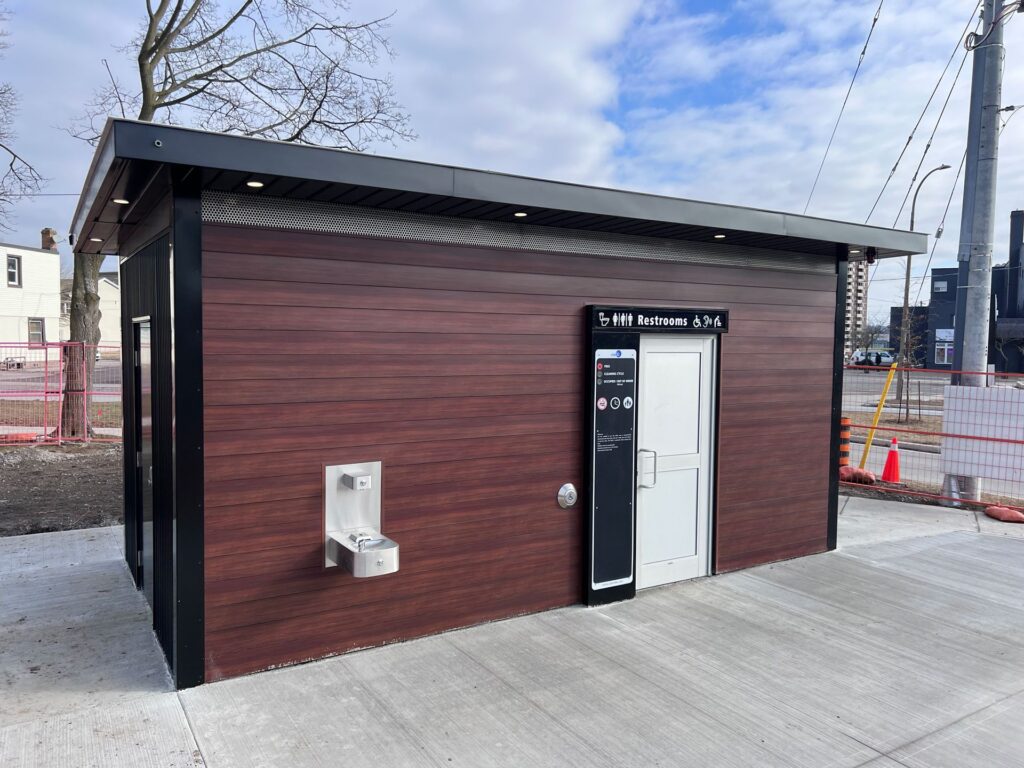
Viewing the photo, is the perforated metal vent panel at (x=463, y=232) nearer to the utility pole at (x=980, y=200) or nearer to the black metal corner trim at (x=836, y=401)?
→ the black metal corner trim at (x=836, y=401)

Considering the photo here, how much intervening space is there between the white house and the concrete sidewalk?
103 ft

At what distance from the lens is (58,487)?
30.8 ft

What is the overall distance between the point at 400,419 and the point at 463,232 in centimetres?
131

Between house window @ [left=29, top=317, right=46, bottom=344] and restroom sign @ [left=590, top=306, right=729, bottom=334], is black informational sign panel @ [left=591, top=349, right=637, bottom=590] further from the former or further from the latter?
house window @ [left=29, top=317, right=46, bottom=344]

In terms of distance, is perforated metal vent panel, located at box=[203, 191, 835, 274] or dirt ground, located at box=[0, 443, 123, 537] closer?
perforated metal vent panel, located at box=[203, 191, 835, 274]

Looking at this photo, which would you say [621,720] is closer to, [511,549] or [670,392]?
[511,549]

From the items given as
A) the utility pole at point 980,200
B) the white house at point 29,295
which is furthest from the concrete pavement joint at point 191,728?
the white house at point 29,295

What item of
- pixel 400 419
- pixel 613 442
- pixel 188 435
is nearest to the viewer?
pixel 188 435

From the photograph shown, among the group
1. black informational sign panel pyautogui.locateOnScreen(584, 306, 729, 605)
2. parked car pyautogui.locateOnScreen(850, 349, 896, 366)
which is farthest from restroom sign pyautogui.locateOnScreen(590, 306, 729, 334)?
parked car pyautogui.locateOnScreen(850, 349, 896, 366)

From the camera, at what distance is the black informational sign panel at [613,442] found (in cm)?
538

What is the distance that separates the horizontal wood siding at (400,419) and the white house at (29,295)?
32969mm

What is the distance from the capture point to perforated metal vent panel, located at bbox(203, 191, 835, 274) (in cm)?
412

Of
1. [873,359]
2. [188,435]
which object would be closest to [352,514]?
[188,435]

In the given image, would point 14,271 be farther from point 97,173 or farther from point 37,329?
point 97,173
